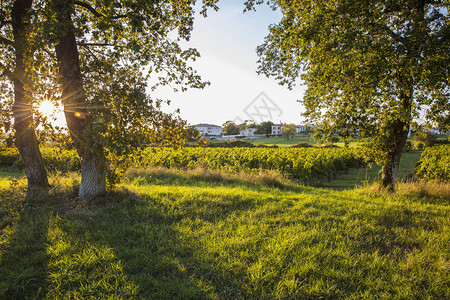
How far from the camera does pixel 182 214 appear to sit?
514cm

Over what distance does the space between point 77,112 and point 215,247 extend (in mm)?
4631

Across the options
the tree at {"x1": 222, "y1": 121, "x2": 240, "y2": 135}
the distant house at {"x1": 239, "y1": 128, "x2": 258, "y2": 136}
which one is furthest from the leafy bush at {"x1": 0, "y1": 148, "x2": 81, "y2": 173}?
the tree at {"x1": 222, "y1": 121, "x2": 240, "y2": 135}

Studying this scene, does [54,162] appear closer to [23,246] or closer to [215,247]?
[23,246]

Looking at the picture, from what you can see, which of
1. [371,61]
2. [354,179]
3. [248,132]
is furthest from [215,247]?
[248,132]

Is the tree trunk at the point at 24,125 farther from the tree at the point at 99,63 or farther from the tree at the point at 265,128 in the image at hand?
the tree at the point at 265,128

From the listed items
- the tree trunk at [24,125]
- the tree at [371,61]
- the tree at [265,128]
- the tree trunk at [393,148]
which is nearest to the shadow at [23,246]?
the tree trunk at [24,125]

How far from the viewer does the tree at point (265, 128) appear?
11019 centimetres

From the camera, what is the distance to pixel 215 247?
373 centimetres

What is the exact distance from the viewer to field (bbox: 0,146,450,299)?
9.37ft

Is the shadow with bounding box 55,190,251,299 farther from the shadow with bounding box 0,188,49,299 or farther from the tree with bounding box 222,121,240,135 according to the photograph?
the tree with bounding box 222,121,240,135

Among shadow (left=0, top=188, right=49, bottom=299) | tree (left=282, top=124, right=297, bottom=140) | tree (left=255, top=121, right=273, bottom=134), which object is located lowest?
shadow (left=0, top=188, right=49, bottom=299)

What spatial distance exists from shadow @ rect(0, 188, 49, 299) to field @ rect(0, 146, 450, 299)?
0.02 metres

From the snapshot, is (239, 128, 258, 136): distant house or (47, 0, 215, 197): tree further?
(239, 128, 258, 136): distant house

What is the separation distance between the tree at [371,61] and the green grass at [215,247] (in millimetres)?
A: 2600
